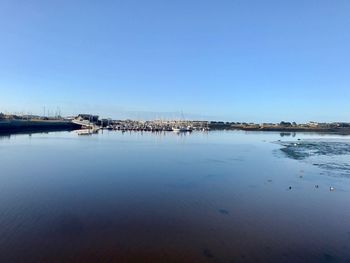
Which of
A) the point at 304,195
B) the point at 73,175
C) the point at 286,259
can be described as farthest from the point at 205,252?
the point at 73,175

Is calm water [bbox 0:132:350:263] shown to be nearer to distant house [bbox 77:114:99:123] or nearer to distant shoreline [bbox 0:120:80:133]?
distant shoreline [bbox 0:120:80:133]

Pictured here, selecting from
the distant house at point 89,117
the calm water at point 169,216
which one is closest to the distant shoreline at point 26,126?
the distant house at point 89,117

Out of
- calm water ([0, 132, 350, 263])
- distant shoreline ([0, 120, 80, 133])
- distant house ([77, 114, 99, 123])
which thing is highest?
distant house ([77, 114, 99, 123])

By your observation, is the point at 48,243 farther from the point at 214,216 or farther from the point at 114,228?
the point at 214,216

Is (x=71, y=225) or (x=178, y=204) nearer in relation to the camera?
(x=71, y=225)

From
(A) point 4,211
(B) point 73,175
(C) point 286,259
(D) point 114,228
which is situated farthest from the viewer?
(B) point 73,175

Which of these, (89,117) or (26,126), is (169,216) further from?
(89,117)

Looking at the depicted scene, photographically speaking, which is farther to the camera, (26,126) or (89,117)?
(89,117)

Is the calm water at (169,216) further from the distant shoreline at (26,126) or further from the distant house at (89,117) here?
the distant house at (89,117)

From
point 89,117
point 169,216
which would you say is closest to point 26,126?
point 89,117

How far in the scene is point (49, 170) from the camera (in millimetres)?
22172

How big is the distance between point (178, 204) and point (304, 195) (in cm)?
671

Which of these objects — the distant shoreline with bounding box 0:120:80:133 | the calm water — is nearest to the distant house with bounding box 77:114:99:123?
the distant shoreline with bounding box 0:120:80:133

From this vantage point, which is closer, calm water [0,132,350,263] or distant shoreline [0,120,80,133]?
calm water [0,132,350,263]
